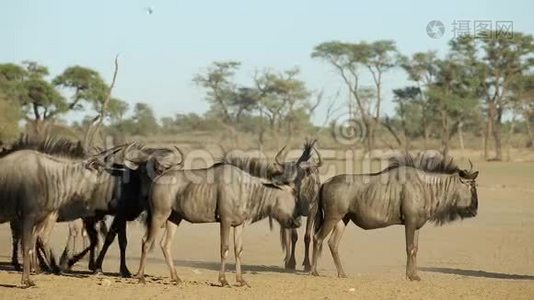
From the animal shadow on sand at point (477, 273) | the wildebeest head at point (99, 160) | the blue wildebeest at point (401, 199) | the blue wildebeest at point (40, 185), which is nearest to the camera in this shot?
the blue wildebeest at point (40, 185)

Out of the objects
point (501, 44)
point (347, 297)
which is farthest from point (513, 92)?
point (347, 297)

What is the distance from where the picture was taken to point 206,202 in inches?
442

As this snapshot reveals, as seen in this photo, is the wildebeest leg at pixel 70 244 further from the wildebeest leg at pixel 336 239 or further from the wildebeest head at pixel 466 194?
the wildebeest head at pixel 466 194

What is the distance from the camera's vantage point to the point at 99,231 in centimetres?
1447

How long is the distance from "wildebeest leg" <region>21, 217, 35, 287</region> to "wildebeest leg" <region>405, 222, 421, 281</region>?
484 cm

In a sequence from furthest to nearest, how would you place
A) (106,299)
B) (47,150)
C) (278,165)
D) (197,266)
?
1. (197,266)
2. (278,165)
3. (47,150)
4. (106,299)

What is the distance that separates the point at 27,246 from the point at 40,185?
80cm

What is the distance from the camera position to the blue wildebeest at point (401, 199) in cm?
1230

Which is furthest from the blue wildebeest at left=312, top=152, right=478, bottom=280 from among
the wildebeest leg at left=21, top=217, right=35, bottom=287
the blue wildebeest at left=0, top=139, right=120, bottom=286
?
the wildebeest leg at left=21, top=217, right=35, bottom=287

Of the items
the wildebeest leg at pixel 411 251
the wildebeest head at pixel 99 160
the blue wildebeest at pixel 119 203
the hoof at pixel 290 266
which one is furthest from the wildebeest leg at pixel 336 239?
the wildebeest head at pixel 99 160

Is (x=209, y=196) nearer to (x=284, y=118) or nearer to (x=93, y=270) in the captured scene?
(x=93, y=270)

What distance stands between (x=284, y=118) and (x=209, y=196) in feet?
147

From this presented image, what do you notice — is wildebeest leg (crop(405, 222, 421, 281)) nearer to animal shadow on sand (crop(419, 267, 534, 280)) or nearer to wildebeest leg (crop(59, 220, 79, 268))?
animal shadow on sand (crop(419, 267, 534, 280))

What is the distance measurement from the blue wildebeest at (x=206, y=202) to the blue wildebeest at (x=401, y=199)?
1.45m
